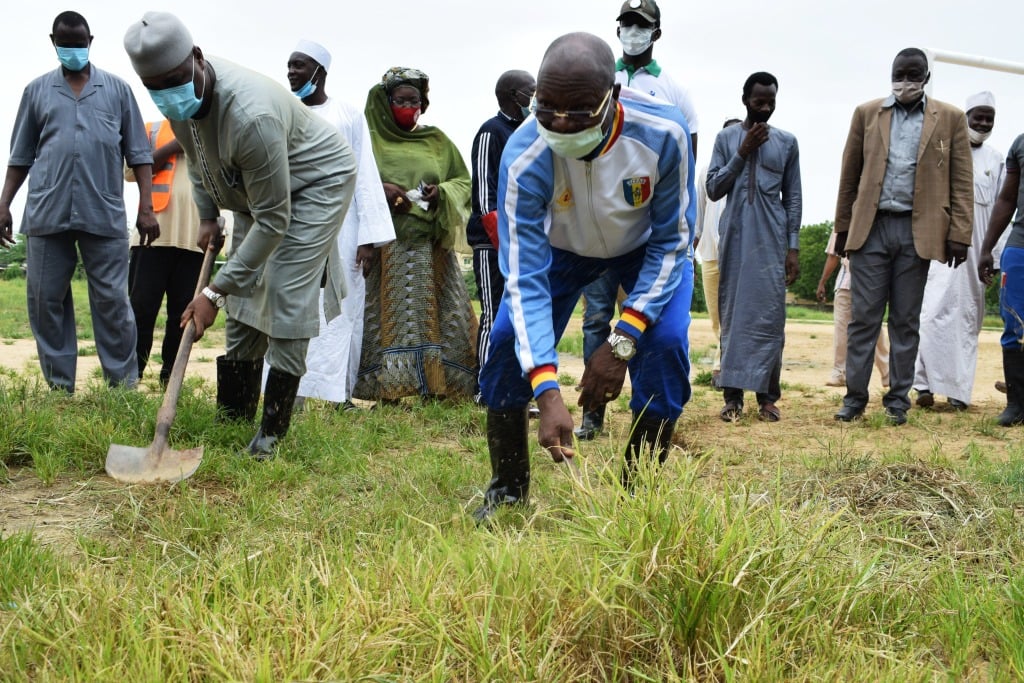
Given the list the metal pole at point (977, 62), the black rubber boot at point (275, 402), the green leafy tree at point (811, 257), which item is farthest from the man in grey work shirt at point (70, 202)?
the green leafy tree at point (811, 257)

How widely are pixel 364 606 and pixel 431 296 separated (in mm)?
4224

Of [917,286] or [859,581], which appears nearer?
[859,581]

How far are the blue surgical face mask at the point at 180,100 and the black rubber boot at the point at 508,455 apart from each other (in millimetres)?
1576

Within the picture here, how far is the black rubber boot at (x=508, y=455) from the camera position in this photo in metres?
3.49

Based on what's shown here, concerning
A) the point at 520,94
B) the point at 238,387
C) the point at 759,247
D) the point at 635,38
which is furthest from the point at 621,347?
the point at 759,247

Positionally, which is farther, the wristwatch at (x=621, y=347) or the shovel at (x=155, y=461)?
the shovel at (x=155, y=461)

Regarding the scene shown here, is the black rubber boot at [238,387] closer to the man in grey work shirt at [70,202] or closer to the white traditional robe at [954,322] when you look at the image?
the man in grey work shirt at [70,202]

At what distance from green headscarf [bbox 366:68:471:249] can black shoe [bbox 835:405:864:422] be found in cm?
247

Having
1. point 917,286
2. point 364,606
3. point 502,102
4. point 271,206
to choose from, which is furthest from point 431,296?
point 364,606

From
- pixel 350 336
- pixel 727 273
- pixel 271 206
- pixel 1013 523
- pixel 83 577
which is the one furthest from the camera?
pixel 727 273

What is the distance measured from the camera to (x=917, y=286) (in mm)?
6285

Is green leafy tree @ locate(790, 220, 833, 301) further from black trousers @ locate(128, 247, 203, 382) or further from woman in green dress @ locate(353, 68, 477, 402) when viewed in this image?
black trousers @ locate(128, 247, 203, 382)

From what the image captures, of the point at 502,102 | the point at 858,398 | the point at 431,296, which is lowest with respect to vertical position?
the point at 858,398

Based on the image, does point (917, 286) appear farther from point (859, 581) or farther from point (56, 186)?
point (56, 186)
